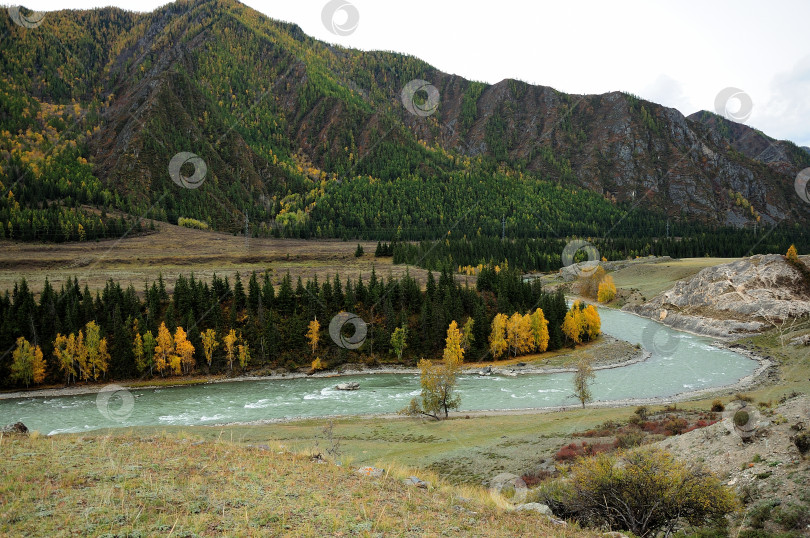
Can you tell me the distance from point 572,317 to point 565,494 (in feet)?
246

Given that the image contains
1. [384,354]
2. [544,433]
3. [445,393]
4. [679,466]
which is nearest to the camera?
[679,466]

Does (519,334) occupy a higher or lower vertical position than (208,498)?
lower

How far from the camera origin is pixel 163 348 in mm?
75500

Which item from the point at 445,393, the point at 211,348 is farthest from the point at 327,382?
the point at 445,393

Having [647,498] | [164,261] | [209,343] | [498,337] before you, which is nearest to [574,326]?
[498,337]

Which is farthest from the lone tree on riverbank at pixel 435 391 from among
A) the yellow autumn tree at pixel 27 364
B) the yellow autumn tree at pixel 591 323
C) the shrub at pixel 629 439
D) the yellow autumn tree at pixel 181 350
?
the yellow autumn tree at pixel 27 364

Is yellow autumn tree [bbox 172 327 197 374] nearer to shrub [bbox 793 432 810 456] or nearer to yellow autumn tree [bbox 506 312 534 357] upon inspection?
yellow autumn tree [bbox 506 312 534 357]

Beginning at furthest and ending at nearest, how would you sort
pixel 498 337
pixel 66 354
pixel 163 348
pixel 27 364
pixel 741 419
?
pixel 498 337, pixel 163 348, pixel 66 354, pixel 27 364, pixel 741 419

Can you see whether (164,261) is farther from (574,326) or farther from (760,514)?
(760,514)

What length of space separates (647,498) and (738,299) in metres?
101

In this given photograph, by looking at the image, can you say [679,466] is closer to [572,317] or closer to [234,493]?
[234,493]

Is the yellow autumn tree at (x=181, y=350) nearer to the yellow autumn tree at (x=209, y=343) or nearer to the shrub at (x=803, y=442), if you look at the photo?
the yellow autumn tree at (x=209, y=343)

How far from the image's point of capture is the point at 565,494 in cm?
2028

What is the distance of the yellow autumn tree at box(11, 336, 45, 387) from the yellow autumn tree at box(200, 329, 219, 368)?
913 inches
